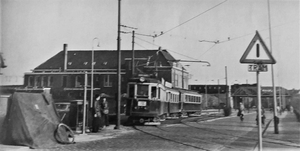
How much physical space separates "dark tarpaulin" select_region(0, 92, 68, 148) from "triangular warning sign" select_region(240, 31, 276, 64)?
639 centimetres

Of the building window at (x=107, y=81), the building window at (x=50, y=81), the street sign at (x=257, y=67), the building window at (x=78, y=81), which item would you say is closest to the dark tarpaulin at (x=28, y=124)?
the street sign at (x=257, y=67)

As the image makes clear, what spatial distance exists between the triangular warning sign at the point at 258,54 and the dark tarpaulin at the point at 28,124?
6.39 metres

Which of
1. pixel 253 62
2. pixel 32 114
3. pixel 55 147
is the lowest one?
pixel 55 147

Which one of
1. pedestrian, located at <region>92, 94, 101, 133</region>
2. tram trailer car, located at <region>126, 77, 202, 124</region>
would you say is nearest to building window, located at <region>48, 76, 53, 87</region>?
tram trailer car, located at <region>126, 77, 202, 124</region>

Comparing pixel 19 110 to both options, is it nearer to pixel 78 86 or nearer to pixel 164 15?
pixel 164 15

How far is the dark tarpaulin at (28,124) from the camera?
900 centimetres

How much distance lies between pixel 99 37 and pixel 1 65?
4301mm

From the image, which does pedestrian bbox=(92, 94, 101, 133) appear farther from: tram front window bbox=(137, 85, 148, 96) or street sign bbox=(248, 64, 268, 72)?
street sign bbox=(248, 64, 268, 72)

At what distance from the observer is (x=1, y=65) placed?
10820mm

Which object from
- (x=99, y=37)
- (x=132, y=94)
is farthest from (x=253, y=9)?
(x=132, y=94)

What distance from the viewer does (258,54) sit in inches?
253

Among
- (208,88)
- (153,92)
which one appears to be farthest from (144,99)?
(208,88)

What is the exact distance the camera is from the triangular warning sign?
6422mm

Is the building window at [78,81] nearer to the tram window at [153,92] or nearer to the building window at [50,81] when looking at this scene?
the building window at [50,81]
